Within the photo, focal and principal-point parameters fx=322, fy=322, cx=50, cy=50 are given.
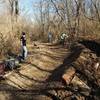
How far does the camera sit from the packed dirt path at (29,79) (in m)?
11.8

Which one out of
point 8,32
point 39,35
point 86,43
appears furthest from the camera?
point 39,35

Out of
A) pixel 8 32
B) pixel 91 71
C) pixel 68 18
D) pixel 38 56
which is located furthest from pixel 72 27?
pixel 91 71

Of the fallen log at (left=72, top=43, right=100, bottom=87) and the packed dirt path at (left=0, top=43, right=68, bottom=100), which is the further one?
the fallen log at (left=72, top=43, right=100, bottom=87)

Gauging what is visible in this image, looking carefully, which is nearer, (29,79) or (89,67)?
(29,79)

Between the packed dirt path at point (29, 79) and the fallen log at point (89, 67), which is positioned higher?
the fallen log at point (89, 67)

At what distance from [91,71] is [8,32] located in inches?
374

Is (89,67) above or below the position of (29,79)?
above

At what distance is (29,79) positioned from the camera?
46.0 ft

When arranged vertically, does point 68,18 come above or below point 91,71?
above

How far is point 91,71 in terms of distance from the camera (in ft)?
47.1

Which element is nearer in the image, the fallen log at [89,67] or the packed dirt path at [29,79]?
the packed dirt path at [29,79]

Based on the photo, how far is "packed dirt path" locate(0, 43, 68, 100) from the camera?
38.8 feet

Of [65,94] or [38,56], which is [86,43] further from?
[65,94]

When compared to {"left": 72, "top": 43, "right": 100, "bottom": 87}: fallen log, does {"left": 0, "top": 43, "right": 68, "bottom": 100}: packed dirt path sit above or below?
below
